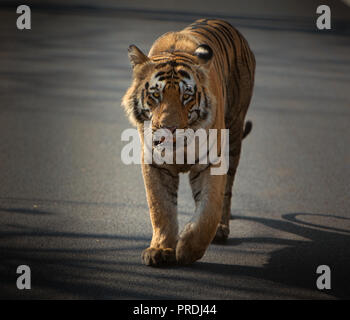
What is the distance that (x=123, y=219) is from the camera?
19.9 feet

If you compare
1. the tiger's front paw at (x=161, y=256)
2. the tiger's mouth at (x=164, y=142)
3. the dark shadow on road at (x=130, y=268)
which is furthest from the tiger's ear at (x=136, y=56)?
the dark shadow on road at (x=130, y=268)

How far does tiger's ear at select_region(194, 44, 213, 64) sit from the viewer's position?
489cm

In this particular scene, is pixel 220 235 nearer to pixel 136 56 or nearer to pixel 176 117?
pixel 176 117

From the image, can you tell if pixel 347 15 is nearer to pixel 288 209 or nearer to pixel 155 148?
pixel 288 209

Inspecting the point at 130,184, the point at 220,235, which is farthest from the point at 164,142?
the point at 130,184

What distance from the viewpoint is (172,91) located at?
467 centimetres

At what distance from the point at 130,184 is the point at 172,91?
2539mm

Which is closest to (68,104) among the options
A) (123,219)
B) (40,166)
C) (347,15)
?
(40,166)

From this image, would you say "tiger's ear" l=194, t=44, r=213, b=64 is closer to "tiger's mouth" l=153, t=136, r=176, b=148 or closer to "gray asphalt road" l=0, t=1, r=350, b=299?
"tiger's mouth" l=153, t=136, r=176, b=148

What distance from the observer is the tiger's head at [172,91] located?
462 cm

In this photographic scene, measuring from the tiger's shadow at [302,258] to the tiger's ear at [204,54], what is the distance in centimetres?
141

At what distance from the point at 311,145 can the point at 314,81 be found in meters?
3.53

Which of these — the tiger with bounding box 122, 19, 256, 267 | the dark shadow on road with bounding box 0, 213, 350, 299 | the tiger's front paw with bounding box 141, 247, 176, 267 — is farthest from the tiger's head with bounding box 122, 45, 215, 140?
the dark shadow on road with bounding box 0, 213, 350, 299

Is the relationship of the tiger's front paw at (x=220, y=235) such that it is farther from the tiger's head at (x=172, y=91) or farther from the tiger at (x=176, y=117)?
→ the tiger's head at (x=172, y=91)
